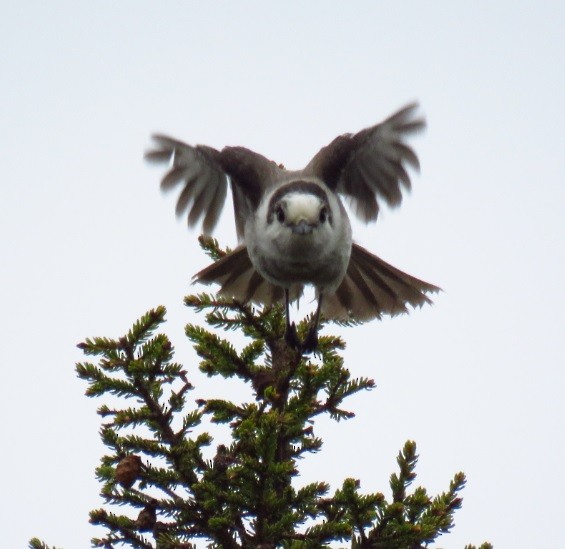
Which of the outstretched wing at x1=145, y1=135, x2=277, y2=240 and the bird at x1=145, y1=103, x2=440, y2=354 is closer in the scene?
the bird at x1=145, y1=103, x2=440, y2=354

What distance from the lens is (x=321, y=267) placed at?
5223 millimetres

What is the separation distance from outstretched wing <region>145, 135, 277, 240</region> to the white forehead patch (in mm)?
760

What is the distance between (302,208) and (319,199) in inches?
7.6

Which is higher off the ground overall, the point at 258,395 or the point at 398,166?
the point at 398,166

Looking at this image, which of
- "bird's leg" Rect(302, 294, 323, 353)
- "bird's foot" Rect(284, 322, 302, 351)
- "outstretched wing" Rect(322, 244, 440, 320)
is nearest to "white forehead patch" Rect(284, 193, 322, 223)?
"bird's leg" Rect(302, 294, 323, 353)

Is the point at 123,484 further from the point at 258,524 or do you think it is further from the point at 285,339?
the point at 285,339

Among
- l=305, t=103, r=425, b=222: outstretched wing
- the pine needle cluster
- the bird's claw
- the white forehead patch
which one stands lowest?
the pine needle cluster

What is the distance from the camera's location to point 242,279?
5797 millimetres

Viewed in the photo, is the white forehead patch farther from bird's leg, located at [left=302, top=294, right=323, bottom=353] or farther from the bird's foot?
the bird's foot

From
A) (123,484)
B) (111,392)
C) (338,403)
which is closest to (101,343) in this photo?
(111,392)

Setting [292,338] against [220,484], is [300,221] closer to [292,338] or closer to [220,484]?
[292,338]

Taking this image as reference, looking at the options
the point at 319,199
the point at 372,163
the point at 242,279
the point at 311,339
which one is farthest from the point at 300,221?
the point at 372,163

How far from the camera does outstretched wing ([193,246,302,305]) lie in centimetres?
572

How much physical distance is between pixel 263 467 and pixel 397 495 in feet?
1.60
